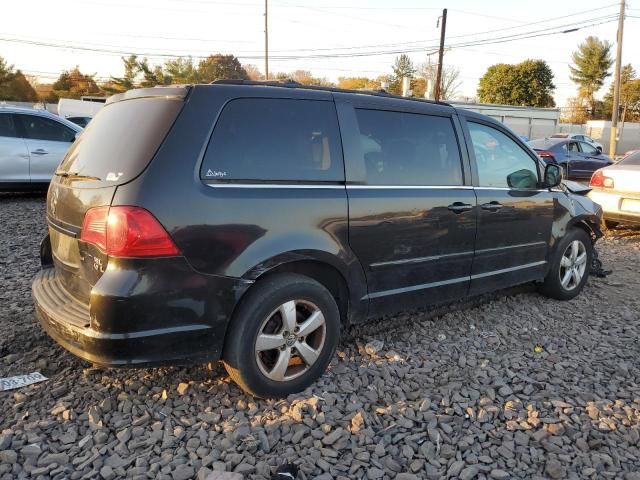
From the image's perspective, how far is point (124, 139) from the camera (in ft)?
9.07

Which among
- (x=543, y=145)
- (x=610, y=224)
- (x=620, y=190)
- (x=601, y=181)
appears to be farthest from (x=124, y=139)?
(x=543, y=145)

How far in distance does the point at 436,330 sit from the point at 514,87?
58897 mm

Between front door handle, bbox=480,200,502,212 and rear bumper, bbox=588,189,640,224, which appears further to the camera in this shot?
rear bumper, bbox=588,189,640,224

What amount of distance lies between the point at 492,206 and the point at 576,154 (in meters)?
15.5

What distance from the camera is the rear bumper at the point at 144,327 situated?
2459 mm

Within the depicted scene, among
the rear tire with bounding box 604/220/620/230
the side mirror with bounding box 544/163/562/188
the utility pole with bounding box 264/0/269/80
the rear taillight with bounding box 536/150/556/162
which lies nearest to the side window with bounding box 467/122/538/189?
the side mirror with bounding box 544/163/562/188

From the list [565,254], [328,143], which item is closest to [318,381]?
[328,143]

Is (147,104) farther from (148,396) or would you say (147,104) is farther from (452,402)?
(452,402)

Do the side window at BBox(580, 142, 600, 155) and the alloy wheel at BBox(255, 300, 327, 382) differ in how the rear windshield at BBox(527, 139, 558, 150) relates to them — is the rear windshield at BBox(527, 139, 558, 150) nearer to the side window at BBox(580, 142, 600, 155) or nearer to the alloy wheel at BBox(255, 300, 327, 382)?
the side window at BBox(580, 142, 600, 155)

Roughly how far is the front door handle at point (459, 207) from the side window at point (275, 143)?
1019 millimetres

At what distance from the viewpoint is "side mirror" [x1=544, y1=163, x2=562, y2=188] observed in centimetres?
460

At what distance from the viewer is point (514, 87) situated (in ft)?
185

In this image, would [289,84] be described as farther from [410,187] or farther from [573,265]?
[573,265]

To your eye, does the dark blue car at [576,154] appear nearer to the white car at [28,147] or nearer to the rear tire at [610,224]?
the rear tire at [610,224]
